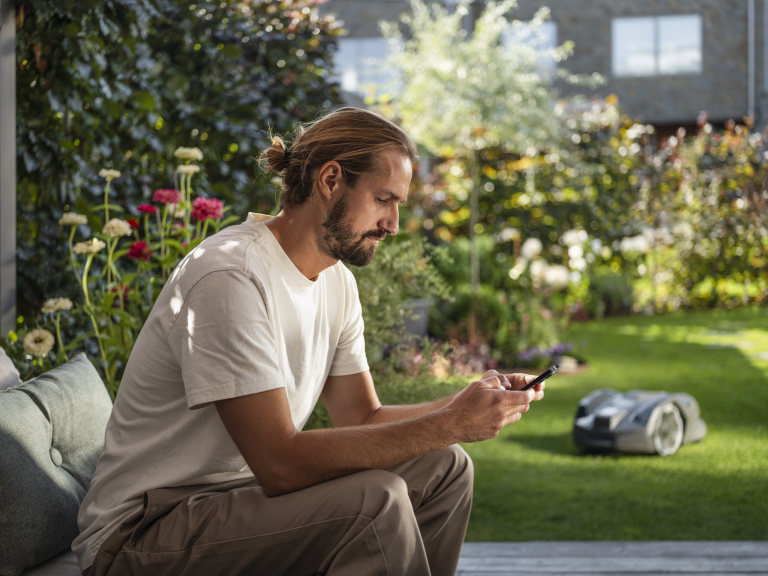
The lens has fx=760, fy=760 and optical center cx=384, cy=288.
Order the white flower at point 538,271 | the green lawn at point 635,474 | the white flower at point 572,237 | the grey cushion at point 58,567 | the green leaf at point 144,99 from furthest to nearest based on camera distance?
the white flower at point 572,237
the white flower at point 538,271
the green leaf at point 144,99
the green lawn at point 635,474
the grey cushion at point 58,567

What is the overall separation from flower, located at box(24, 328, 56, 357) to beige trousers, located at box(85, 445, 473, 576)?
1.10 metres

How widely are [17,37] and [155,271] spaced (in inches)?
48.2

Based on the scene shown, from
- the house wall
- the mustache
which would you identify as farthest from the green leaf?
the house wall

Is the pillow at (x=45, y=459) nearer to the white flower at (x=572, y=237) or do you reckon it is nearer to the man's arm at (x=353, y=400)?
the man's arm at (x=353, y=400)

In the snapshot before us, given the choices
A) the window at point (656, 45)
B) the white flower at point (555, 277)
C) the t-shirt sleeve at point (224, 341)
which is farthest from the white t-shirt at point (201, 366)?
the window at point (656, 45)

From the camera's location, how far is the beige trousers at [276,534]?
1.43m

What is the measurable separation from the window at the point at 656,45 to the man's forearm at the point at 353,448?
14094 millimetres

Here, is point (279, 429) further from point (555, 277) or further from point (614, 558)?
point (555, 277)

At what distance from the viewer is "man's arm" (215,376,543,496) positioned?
4.68 feet

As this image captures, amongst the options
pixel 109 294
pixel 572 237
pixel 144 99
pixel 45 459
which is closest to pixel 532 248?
pixel 572 237

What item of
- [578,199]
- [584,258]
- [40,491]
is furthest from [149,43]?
[584,258]

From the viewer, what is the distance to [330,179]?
5.53ft

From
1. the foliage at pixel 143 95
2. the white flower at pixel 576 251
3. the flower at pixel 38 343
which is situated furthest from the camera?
the white flower at pixel 576 251

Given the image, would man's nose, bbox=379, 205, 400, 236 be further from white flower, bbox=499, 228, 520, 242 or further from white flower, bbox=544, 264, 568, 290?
white flower, bbox=499, 228, 520, 242
